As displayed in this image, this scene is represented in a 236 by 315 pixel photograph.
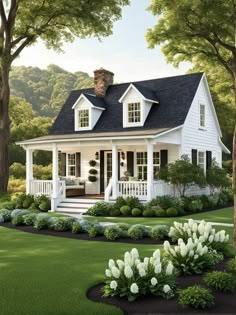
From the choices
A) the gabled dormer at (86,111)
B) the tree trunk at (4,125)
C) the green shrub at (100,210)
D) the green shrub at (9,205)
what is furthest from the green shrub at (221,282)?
the tree trunk at (4,125)

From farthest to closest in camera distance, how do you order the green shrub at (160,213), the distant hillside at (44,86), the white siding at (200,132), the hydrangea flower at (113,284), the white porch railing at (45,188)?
the distant hillside at (44,86)
the white siding at (200,132)
the white porch railing at (45,188)
the green shrub at (160,213)
the hydrangea flower at (113,284)

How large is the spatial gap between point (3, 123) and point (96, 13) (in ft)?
28.7

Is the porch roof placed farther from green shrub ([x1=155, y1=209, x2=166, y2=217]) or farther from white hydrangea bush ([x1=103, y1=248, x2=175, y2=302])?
white hydrangea bush ([x1=103, y1=248, x2=175, y2=302])

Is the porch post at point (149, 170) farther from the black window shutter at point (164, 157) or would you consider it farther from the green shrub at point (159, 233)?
the green shrub at point (159, 233)

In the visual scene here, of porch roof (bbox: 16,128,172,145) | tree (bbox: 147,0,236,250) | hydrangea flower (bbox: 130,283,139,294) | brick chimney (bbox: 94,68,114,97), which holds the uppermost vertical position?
tree (bbox: 147,0,236,250)

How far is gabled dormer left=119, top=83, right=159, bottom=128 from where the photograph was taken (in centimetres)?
2214

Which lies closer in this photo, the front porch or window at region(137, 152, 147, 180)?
the front porch

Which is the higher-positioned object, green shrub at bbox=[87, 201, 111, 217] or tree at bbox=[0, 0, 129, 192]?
tree at bbox=[0, 0, 129, 192]

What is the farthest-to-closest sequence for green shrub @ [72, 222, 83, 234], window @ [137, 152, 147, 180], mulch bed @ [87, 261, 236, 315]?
1. window @ [137, 152, 147, 180]
2. green shrub @ [72, 222, 83, 234]
3. mulch bed @ [87, 261, 236, 315]

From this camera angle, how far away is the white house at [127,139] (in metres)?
20.2

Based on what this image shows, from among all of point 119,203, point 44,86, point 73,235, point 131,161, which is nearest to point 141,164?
point 131,161

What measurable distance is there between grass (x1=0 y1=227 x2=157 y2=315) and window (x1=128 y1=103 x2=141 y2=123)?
11.4 m

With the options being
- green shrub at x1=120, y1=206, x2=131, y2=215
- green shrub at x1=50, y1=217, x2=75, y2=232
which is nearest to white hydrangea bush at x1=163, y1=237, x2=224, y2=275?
green shrub at x1=50, y1=217, x2=75, y2=232

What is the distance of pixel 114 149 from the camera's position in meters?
20.2
